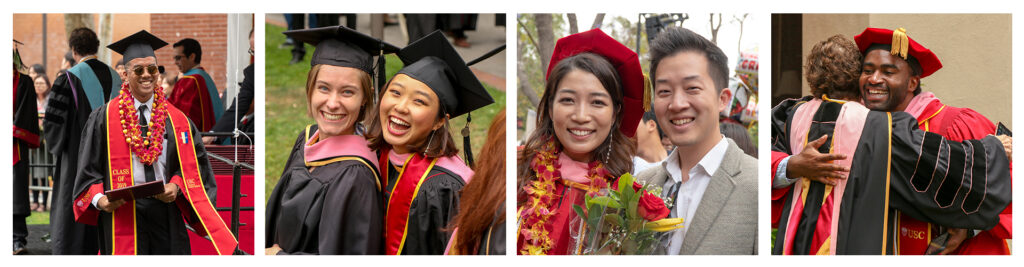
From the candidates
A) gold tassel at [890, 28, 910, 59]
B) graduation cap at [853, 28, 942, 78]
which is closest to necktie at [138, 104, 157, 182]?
graduation cap at [853, 28, 942, 78]

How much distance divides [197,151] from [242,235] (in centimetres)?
49

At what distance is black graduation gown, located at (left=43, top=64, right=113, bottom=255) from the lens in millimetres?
5086

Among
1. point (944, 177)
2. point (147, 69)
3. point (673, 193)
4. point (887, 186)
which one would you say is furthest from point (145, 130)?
point (944, 177)

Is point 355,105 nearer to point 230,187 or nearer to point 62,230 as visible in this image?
point 230,187

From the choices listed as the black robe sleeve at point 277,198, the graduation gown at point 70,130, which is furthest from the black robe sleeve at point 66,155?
the black robe sleeve at point 277,198

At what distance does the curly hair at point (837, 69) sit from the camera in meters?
4.54

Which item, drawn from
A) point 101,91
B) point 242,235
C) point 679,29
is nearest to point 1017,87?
point 679,29

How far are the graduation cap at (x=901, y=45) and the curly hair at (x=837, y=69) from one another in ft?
0.20

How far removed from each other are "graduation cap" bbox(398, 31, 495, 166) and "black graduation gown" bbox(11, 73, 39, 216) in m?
2.89

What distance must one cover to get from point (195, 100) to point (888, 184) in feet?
11.0

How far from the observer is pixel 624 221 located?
14.0ft

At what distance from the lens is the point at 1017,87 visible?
4586 mm

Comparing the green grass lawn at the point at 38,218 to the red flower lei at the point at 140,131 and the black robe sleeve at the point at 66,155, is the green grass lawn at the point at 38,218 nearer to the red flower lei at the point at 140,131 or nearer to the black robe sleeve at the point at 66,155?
the black robe sleeve at the point at 66,155

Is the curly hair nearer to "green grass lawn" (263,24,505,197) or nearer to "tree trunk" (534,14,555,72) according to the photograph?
"tree trunk" (534,14,555,72)
